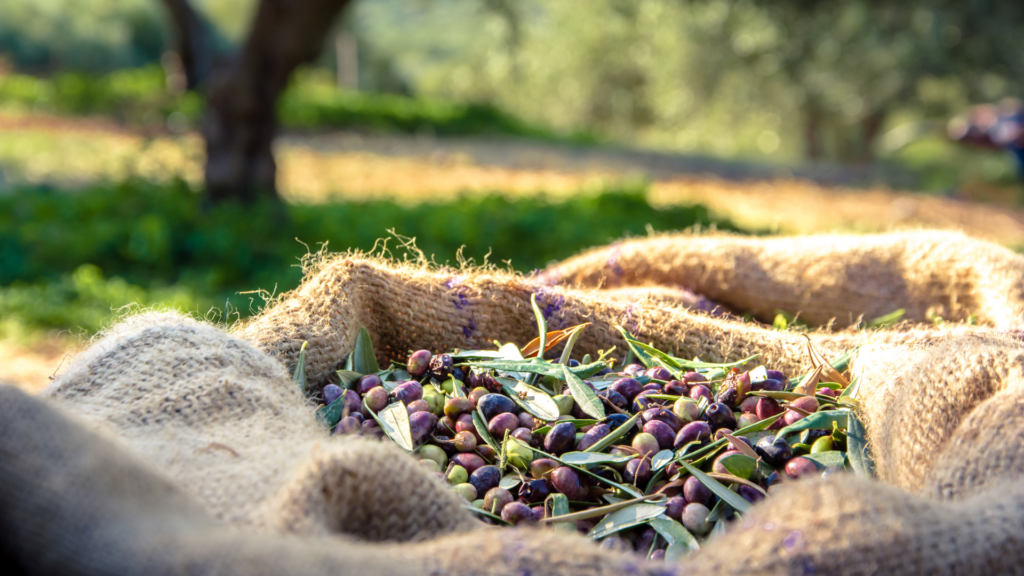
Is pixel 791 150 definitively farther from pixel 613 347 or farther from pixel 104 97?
pixel 613 347

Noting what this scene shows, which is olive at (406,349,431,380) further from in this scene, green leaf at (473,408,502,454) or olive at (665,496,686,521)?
olive at (665,496,686,521)

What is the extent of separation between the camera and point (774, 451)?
4.26 ft

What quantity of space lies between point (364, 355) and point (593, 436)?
55 centimetres

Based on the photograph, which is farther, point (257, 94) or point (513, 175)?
point (513, 175)

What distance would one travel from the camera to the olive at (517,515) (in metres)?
1.22

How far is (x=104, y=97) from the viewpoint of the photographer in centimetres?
1268

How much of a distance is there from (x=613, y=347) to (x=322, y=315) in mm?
650

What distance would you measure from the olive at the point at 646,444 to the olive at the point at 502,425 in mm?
229

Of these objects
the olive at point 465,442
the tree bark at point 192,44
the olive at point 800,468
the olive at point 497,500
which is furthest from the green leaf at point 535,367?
the tree bark at point 192,44

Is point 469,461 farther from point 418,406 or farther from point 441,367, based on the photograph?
point 441,367

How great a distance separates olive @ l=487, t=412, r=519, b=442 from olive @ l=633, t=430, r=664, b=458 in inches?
9.0

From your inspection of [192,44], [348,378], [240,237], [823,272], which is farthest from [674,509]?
[192,44]

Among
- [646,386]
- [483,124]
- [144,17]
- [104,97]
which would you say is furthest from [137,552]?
[144,17]

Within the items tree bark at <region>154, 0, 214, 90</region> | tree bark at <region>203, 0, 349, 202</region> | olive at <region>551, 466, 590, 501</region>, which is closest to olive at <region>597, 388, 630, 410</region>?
olive at <region>551, 466, 590, 501</region>
